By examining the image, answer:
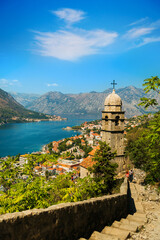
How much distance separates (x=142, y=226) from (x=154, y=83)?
487 cm

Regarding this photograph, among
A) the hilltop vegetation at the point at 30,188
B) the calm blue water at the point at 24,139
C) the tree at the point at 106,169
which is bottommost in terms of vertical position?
the calm blue water at the point at 24,139

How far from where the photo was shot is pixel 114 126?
16.9 metres

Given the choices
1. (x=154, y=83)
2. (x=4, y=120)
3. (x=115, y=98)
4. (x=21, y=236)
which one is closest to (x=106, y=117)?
(x=115, y=98)

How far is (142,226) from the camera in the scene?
5082mm

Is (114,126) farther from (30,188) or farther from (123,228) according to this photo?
(30,188)

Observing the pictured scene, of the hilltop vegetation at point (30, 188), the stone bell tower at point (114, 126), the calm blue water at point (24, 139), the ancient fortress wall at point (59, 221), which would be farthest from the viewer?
the calm blue water at point (24, 139)

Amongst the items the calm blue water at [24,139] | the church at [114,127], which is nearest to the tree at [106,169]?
the church at [114,127]

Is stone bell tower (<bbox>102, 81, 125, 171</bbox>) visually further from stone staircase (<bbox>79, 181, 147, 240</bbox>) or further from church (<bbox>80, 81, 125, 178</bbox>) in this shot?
stone staircase (<bbox>79, 181, 147, 240</bbox>)

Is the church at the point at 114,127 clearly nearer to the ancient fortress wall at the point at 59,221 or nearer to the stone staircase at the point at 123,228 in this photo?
the stone staircase at the point at 123,228

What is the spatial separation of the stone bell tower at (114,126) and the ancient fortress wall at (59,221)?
11631 millimetres

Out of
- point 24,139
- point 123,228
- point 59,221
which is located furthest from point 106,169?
point 24,139

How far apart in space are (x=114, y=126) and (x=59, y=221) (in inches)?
Result: 551

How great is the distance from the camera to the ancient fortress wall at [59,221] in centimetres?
276

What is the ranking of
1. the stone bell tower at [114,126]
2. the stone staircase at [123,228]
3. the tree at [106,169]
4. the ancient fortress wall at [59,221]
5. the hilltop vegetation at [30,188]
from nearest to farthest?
1. the ancient fortress wall at [59,221]
2. the stone staircase at [123,228]
3. the hilltop vegetation at [30,188]
4. the tree at [106,169]
5. the stone bell tower at [114,126]
